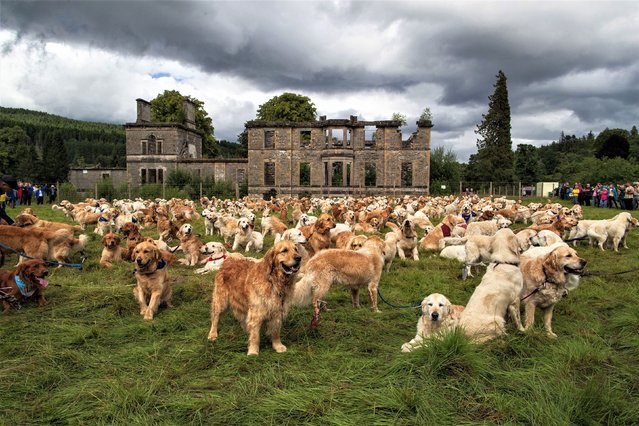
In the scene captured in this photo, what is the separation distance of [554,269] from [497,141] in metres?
59.1

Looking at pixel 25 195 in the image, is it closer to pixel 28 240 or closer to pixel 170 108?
pixel 28 240

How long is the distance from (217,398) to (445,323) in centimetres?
296

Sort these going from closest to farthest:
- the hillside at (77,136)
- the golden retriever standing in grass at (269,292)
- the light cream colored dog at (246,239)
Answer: the golden retriever standing in grass at (269,292) → the light cream colored dog at (246,239) → the hillside at (77,136)

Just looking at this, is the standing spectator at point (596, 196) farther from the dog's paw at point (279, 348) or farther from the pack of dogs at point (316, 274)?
→ the dog's paw at point (279, 348)

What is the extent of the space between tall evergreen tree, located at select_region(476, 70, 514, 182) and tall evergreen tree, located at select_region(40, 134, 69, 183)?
219ft

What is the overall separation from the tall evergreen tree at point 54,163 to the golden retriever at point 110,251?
2720 inches

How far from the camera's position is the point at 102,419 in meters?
3.87

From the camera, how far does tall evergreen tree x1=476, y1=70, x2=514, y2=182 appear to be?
59.4 meters

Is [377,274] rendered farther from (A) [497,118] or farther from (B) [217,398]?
(A) [497,118]

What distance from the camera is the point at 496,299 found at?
579cm

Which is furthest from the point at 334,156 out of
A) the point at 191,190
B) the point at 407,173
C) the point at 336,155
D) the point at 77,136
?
the point at 77,136

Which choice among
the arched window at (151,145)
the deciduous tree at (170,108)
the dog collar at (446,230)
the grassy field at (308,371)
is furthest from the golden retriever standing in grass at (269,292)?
the deciduous tree at (170,108)

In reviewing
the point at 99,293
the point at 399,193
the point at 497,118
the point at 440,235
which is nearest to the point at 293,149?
the point at 399,193

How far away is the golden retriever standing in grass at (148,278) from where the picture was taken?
6879 mm
